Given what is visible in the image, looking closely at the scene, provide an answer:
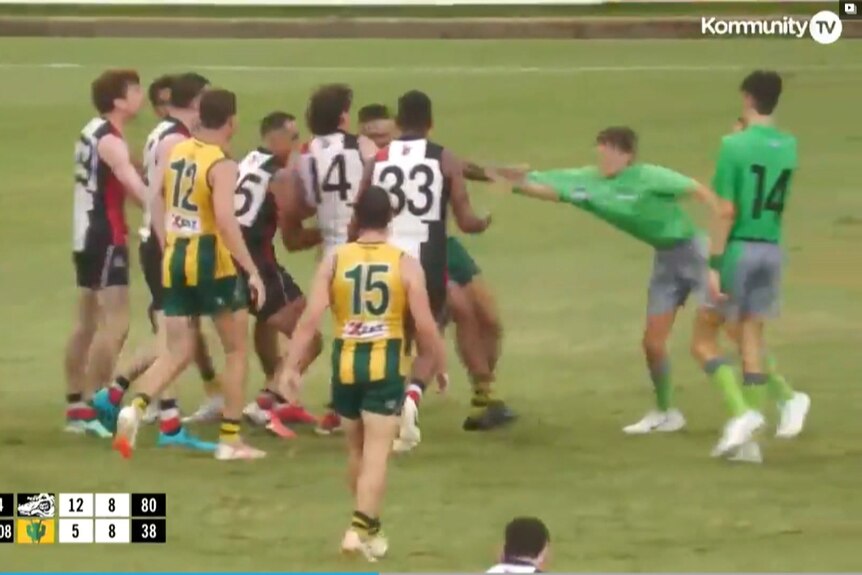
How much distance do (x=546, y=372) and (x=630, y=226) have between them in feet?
7.07

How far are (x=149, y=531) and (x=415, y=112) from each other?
300 cm

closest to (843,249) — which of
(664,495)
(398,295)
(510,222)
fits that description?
(510,222)

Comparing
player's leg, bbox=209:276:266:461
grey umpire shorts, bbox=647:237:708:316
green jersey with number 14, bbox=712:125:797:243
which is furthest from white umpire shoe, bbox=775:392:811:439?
player's leg, bbox=209:276:266:461

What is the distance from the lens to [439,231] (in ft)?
38.5

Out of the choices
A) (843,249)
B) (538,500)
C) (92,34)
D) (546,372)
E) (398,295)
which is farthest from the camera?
(92,34)

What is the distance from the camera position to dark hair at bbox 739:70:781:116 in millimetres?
11391

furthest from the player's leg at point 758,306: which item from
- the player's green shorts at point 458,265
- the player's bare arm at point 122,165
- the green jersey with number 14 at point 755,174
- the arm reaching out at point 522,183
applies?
the player's bare arm at point 122,165

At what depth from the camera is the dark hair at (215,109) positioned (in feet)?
37.0

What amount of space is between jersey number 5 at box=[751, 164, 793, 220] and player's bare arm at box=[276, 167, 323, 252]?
8.46 feet

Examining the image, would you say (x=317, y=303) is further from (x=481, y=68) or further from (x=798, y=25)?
(x=481, y=68)

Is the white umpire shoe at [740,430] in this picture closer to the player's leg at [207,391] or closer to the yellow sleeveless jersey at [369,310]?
the yellow sleeveless jersey at [369,310]

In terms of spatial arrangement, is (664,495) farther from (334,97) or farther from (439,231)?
(334,97)

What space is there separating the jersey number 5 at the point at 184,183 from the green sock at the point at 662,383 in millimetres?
2869

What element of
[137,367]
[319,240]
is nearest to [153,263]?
[137,367]
